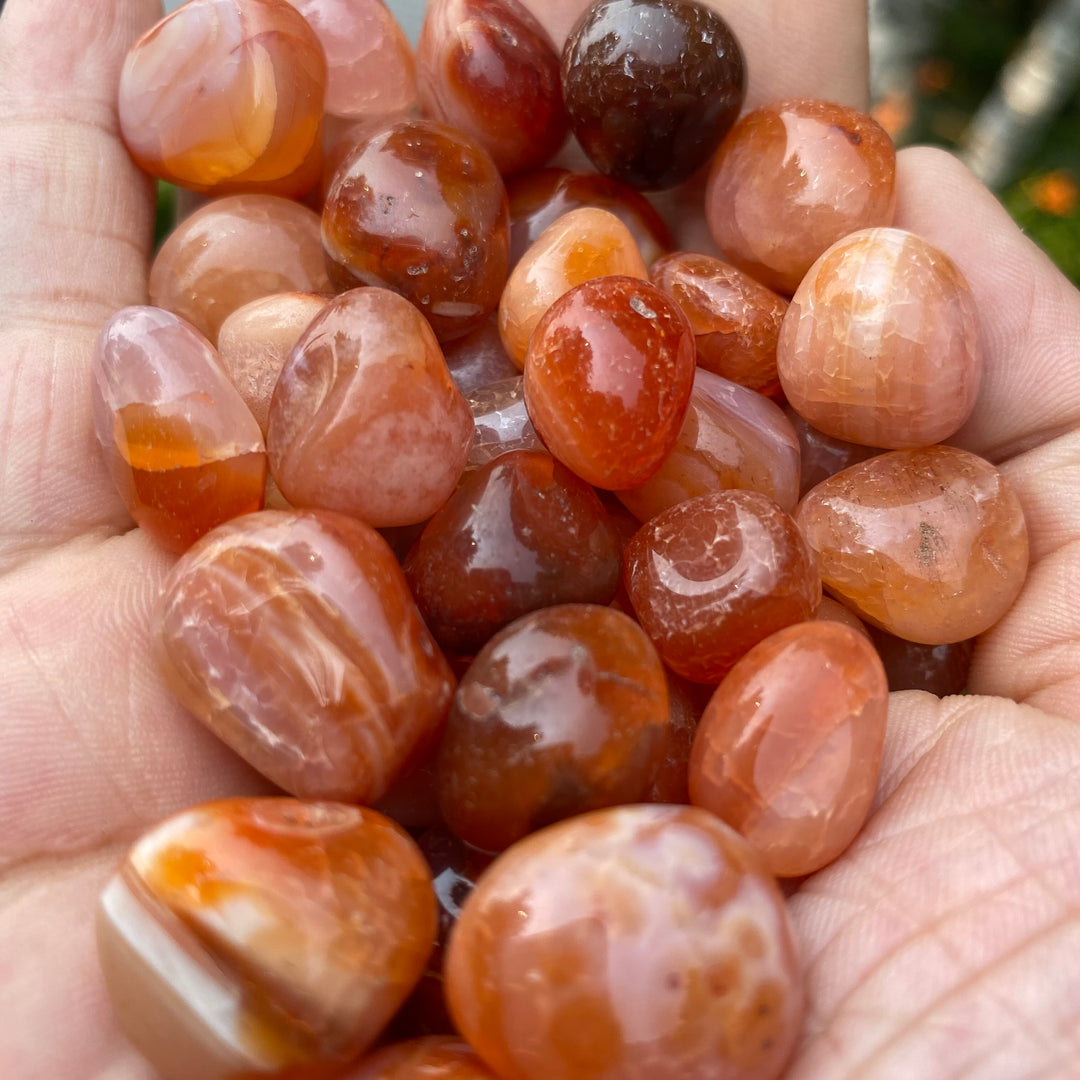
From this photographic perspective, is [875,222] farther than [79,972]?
Yes

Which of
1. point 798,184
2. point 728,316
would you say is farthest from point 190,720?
point 798,184

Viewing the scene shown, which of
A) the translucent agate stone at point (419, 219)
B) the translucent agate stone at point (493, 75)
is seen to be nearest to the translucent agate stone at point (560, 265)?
the translucent agate stone at point (419, 219)

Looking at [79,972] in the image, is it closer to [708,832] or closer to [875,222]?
[708,832]

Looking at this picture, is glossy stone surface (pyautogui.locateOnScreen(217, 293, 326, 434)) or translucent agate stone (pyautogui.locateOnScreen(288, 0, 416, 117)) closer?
glossy stone surface (pyautogui.locateOnScreen(217, 293, 326, 434))

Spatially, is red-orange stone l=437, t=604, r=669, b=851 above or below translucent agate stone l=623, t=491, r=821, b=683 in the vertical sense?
below

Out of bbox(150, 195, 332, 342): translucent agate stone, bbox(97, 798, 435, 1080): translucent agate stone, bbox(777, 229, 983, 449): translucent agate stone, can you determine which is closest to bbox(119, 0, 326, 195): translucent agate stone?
bbox(150, 195, 332, 342): translucent agate stone

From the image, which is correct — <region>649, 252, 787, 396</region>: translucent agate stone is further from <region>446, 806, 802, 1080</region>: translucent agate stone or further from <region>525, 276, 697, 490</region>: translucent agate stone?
<region>446, 806, 802, 1080</region>: translucent agate stone

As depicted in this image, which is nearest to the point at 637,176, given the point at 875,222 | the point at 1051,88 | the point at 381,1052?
the point at 875,222
